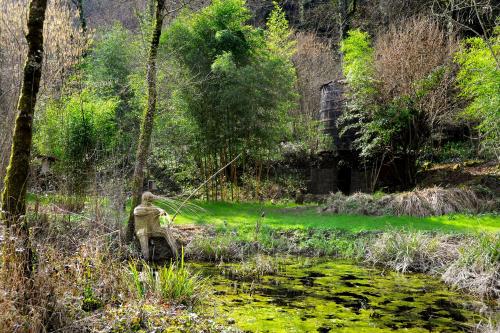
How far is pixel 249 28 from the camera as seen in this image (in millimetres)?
15898

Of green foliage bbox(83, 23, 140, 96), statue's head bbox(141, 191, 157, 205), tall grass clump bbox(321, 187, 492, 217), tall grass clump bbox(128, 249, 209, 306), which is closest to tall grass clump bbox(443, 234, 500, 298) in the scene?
tall grass clump bbox(128, 249, 209, 306)

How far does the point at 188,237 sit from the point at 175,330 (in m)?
5.74

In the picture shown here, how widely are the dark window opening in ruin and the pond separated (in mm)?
9307

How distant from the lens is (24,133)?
159 inches

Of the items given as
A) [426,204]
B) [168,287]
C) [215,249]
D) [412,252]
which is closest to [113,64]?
[215,249]

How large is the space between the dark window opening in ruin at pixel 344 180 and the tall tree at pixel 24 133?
14.3 m

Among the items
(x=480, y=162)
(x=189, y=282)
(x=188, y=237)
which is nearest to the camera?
(x=189, y=282)

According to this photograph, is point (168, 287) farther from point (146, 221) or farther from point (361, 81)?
point (361, 81)

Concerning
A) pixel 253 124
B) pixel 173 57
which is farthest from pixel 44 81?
pixel 253 124

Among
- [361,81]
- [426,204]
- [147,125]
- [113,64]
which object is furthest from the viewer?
[113,64]

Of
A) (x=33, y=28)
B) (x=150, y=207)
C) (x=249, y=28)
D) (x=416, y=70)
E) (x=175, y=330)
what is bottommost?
(x=175, y=330)

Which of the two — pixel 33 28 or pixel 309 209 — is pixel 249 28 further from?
pixel 33 28

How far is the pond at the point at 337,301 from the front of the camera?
524 centimetres

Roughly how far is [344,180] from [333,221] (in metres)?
6.39
